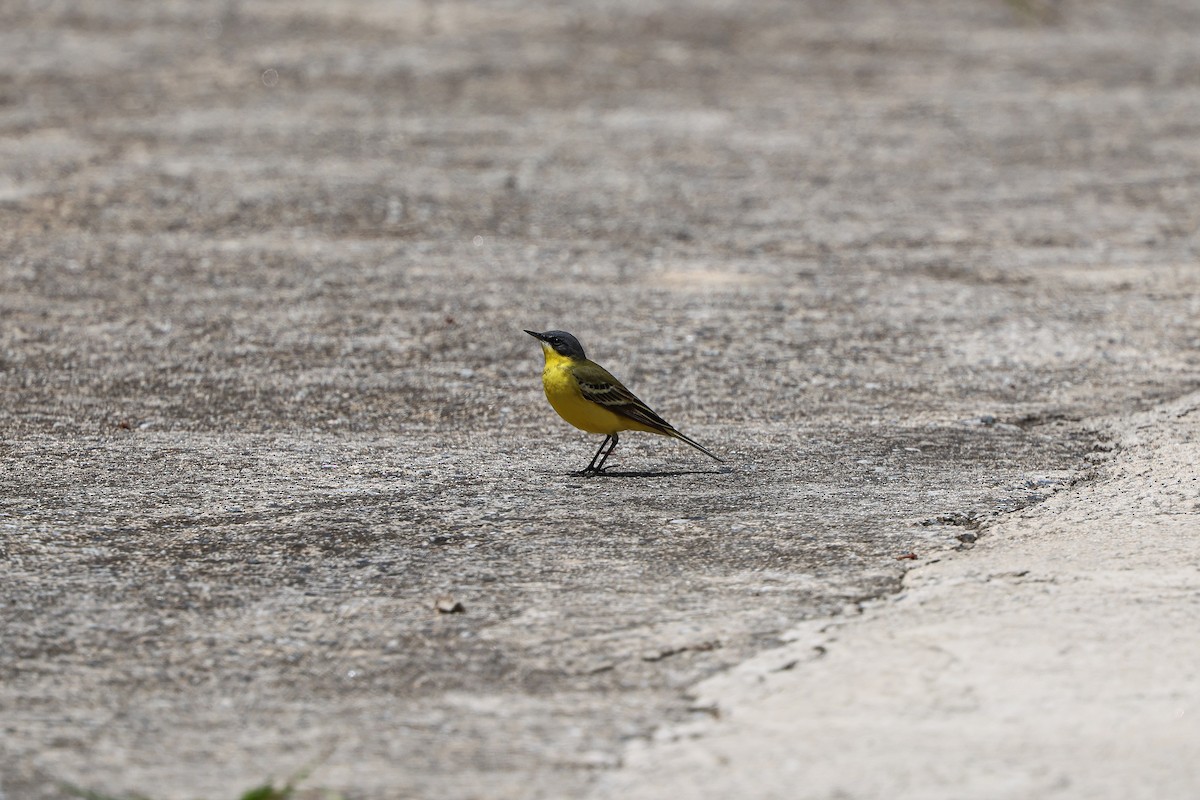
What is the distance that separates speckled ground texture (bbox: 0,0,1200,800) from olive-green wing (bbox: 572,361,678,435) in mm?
291

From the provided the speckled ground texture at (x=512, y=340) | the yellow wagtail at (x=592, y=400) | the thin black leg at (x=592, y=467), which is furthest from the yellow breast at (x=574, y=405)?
the speckled ground texture at (x=512, y=340)

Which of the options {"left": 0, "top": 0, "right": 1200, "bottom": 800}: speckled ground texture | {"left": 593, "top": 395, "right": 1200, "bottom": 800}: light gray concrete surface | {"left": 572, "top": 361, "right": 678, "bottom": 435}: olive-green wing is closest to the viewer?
{"left": 593, "top": 395, "right": 1200, "bottom": 800}: light gray concrete surface

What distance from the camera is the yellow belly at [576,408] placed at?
21.0 feet

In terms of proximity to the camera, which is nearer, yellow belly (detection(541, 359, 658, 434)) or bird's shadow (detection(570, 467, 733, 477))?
yellow belly (detection(541, 359, 658, 434))

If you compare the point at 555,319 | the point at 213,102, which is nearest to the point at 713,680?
the point at 555,319

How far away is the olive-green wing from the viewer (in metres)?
6.38

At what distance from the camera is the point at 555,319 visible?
30.9 ft

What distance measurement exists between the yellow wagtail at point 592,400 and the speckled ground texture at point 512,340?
231mm

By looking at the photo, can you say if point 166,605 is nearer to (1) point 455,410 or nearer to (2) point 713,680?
(2) point 713,680

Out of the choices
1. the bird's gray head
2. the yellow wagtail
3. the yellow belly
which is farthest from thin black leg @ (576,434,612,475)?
the bird's gray head

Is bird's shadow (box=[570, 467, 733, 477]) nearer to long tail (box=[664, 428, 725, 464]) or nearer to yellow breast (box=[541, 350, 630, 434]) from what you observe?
long tail (box=[664, 428, 725, 464])

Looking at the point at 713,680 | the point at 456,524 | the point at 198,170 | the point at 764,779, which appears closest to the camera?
the point at 764,779

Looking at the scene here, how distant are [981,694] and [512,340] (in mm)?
5179

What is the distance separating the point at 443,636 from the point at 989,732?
5.21ft
